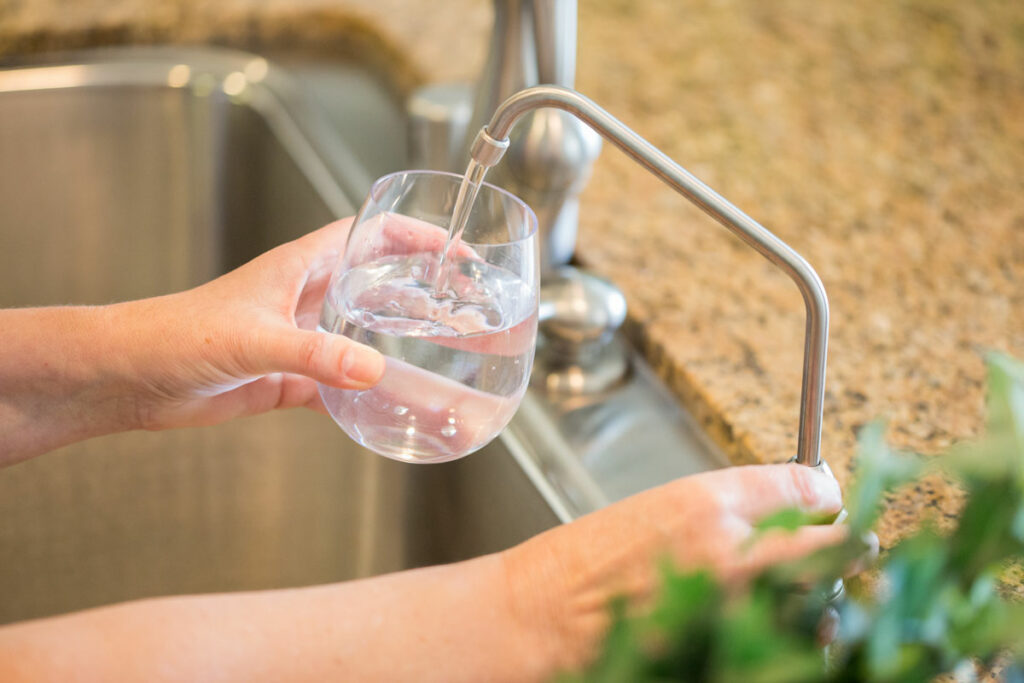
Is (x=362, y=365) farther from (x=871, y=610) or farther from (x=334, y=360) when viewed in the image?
(x=871, y=610)

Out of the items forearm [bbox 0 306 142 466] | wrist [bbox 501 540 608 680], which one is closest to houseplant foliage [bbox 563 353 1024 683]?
wrist [bbox 501 540 608 680]

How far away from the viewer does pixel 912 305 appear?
86 cm

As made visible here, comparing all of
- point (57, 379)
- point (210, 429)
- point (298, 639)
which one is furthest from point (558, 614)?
point (210, 429)

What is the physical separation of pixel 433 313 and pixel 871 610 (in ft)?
0.96

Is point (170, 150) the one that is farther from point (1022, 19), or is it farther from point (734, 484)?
point (1022, 19)

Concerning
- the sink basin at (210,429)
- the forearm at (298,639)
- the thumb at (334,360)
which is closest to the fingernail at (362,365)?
the thumb at (334,360)

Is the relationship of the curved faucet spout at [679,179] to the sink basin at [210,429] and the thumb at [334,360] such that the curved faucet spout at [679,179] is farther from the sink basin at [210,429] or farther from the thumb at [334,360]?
the sink basin at [210,429]

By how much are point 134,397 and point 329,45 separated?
823 millimetres

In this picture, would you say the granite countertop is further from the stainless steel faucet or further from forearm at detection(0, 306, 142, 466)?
forearm at detection(0, 306, 142, 466)

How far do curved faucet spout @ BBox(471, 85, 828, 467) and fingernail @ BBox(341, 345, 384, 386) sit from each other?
0.36 feet

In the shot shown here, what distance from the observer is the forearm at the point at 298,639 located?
0.46 meters

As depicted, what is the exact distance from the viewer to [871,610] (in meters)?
0.30

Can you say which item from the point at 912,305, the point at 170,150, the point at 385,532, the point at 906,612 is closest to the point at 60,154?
the point at 170,150

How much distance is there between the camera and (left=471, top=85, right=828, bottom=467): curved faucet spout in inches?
19.6
